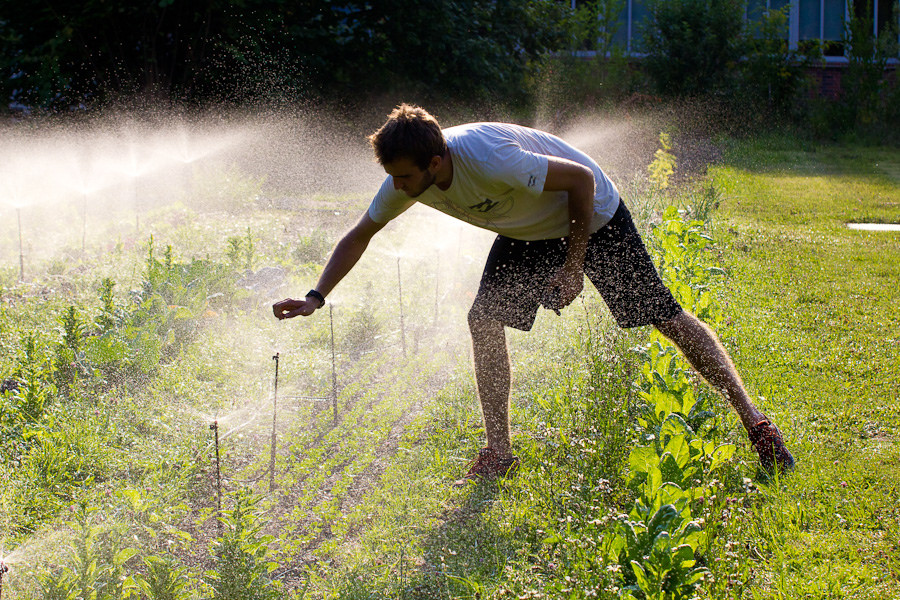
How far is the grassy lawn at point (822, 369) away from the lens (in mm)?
2434

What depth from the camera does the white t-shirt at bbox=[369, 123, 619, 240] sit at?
8.61 feet

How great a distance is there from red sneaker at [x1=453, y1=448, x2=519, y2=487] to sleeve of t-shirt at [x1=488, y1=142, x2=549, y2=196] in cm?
102

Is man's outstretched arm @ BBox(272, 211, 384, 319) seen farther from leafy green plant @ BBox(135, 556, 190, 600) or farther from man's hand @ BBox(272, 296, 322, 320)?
leafy green plant @ BBox(135, 556, 190, 600)

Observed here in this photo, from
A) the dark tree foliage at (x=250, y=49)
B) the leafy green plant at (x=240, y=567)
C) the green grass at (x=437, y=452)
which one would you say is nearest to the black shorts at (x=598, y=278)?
the green grass at (x=437, y=452)

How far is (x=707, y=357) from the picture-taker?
2994 mm

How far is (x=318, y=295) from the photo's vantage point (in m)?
Result: 2.88

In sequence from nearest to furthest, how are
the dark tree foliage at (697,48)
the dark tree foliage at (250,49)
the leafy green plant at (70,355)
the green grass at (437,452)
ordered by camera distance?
the green grass at (437,452) < the leafy green plant at (70,355) < the dark tree foliage at (250,49) < the dark tree foliage at (697,48)

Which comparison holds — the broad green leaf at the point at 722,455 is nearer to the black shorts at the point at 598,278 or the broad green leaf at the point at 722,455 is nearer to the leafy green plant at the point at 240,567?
the black shorts at the point at 598,278

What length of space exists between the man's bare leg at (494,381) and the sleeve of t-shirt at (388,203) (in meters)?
0.50

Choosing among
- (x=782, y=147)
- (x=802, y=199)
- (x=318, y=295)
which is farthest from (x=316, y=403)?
(x=782, y=147)

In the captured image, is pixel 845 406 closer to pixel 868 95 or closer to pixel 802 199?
pixel 802 199

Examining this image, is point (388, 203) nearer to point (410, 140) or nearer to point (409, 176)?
point (409, 176)

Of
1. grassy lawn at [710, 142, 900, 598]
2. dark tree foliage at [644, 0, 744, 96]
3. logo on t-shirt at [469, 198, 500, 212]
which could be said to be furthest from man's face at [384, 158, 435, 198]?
dark tree foliage at [644, 0, 744, 96]

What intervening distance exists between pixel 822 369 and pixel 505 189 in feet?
7.02
